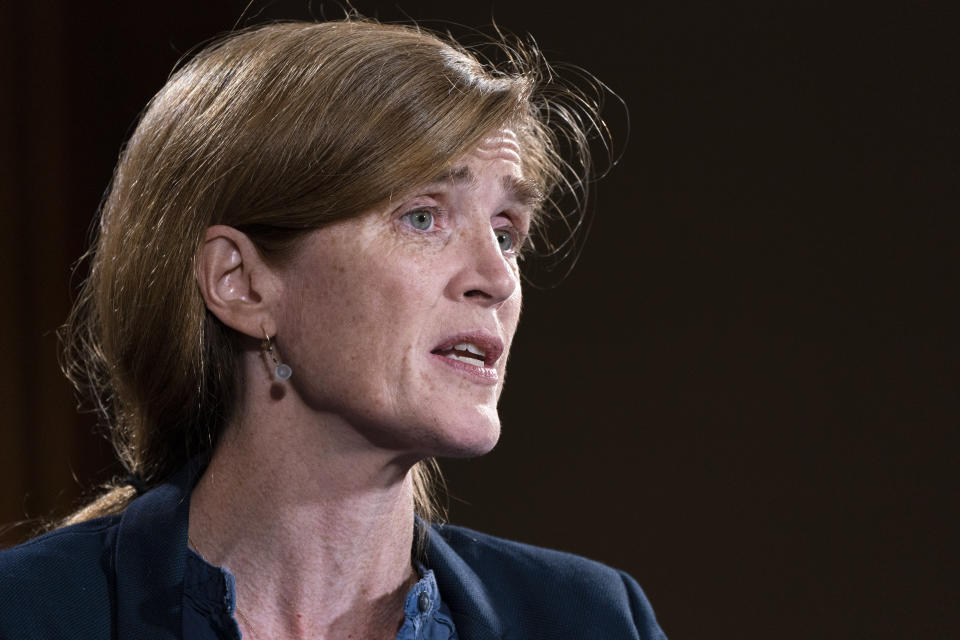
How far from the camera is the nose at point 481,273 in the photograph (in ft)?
5.02

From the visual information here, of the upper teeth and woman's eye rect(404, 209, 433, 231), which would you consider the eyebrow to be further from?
the upper teeth

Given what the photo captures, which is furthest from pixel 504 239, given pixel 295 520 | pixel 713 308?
pixel 713 308

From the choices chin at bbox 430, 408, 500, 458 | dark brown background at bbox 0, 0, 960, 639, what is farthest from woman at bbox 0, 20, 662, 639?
dark brown background at bbox 0, 0, 960, 639

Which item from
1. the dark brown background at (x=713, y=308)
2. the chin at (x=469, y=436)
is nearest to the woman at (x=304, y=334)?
the chin at (x=469, y=436)

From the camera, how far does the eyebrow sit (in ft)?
5.10

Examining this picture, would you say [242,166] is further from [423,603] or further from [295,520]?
[423,603]

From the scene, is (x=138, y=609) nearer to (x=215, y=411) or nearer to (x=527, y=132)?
(x=215, y=411)

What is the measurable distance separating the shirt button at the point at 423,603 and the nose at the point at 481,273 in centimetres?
43

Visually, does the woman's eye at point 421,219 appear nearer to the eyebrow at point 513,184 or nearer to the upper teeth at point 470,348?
the eyebrow at point 513,184

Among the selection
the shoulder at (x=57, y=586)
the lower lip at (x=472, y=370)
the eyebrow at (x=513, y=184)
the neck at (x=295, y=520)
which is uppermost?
the eyebrow at (x=513, y=184)

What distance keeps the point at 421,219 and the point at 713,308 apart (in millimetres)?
1122

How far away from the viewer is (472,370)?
1.53 meters

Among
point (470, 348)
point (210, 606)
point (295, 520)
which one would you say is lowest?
point (210, 606)

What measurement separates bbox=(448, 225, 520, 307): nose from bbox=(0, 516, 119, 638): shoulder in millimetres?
600
